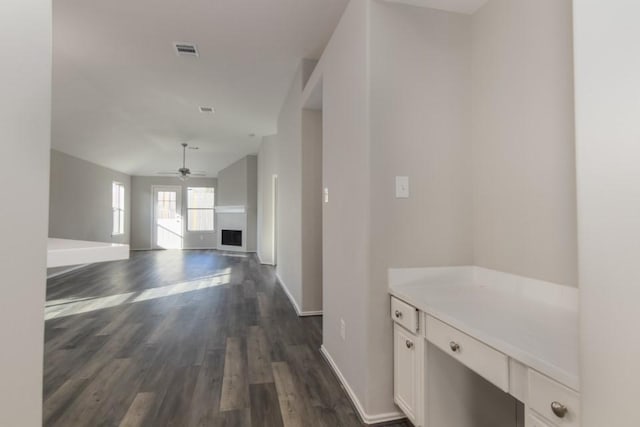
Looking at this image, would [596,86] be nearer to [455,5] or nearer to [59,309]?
[455,5]

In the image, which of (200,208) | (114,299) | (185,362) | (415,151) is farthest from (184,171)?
(415,151)

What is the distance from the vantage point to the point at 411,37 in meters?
2.00

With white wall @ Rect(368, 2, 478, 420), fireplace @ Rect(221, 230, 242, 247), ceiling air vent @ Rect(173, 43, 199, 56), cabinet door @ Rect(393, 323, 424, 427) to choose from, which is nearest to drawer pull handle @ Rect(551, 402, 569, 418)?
cabinet door @ Rect(393, 323, 424, 427)

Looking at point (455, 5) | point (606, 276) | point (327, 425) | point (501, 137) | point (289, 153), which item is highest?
point (455, 5)

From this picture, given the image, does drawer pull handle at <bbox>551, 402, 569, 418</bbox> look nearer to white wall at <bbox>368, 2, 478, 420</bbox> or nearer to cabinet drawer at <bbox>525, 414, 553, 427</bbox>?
cabinet drawer at <bbox>525, 414, 553, 427</bbox>

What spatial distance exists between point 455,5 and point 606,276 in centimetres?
190

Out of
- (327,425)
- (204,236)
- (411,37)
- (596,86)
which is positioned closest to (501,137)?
(411,37)

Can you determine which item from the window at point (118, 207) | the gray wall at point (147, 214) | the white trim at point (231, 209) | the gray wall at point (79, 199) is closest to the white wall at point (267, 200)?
the white trim at point (231, 209)

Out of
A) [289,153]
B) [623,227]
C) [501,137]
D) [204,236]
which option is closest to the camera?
[623,227]

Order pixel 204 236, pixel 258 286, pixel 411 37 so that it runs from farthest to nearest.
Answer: pixel 204 236
pixel 258 286
pixel 411 37

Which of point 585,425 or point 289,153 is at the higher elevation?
point 289,153

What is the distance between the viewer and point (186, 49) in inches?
140

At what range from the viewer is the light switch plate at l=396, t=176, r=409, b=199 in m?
1.96

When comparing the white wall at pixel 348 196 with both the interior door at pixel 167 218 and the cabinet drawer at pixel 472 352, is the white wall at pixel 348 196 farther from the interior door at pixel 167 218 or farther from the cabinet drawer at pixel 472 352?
the interior door at pixel 167 218
